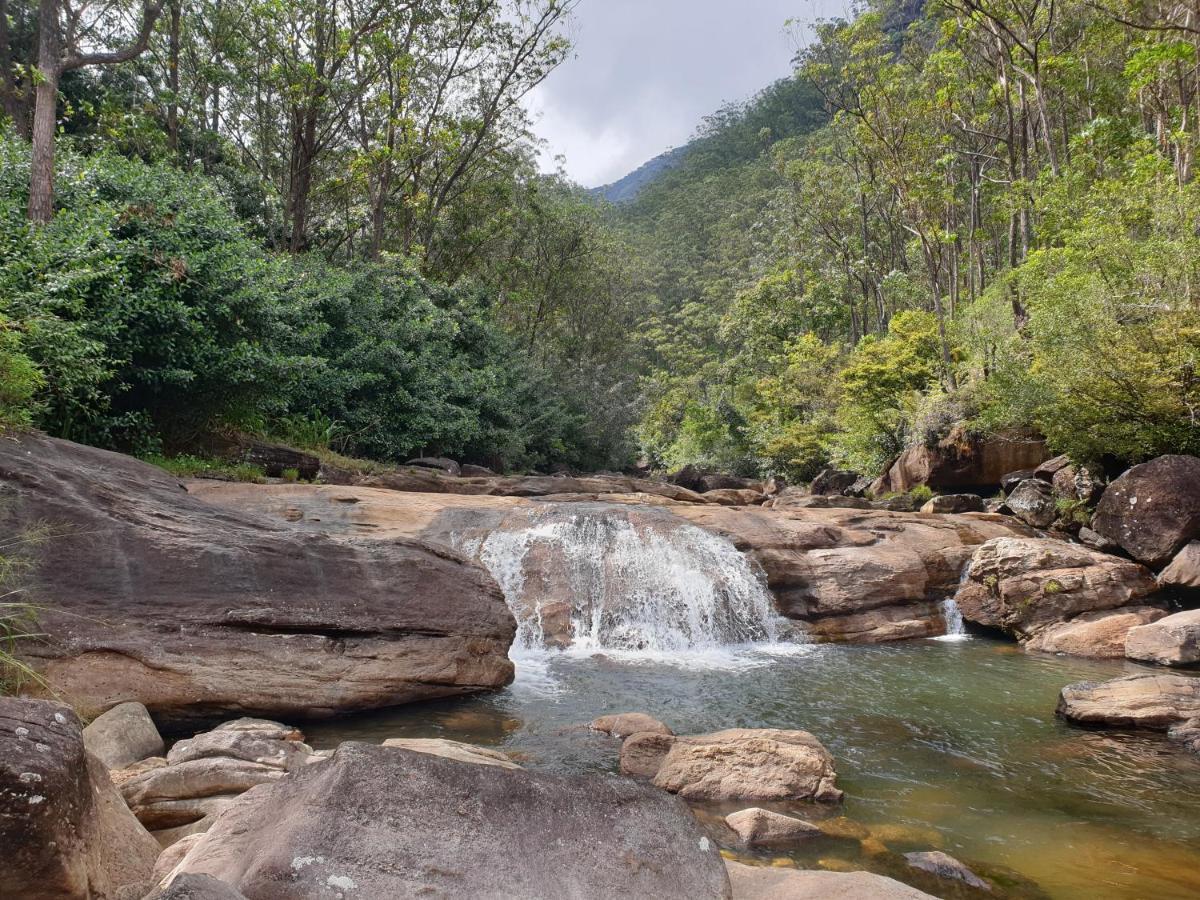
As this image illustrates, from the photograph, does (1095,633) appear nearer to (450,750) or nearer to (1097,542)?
(1097,542)

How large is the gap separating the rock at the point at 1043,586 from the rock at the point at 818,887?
9916 millimetres

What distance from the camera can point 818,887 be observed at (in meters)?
3.27

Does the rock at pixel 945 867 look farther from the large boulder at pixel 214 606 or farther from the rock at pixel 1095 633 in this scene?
the rock at pixel 1095 633

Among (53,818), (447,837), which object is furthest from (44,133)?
(447,837)

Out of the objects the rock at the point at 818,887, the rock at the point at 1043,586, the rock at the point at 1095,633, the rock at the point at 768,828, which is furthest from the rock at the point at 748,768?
the rock at the point at 1043,586

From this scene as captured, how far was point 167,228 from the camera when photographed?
1241 centimetres

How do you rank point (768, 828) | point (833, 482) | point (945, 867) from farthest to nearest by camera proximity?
point (833, 482) → point (768, 828) → point (945, 867)

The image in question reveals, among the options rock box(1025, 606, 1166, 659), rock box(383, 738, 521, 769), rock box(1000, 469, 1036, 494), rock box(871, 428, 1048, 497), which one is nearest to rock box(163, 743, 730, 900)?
rock box(383, 738, 521, 769)

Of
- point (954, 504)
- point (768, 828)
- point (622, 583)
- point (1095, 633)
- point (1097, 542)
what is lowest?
point (768, 828)

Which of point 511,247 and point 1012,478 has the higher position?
point 511,247

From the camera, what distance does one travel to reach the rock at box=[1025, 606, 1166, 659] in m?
10.7

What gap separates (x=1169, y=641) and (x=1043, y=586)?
2118 mm

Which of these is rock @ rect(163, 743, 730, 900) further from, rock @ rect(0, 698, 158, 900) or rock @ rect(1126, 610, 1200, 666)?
rock @ rect(1126, 610, 1200, 666)

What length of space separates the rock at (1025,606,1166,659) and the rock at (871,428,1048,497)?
699 centimetres
